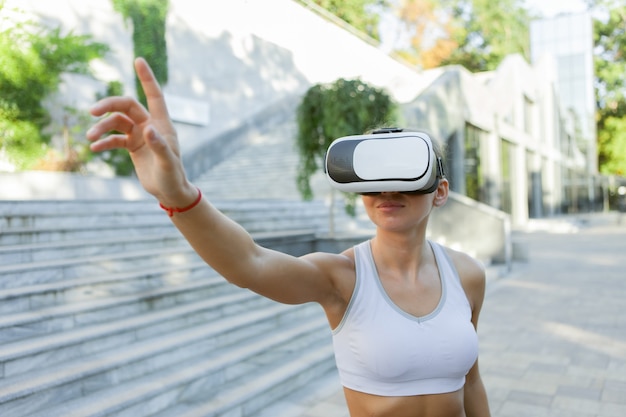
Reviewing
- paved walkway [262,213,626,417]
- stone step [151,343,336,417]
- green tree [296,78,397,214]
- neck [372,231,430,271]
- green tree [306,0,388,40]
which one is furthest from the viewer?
green tree [306,0,388,40]

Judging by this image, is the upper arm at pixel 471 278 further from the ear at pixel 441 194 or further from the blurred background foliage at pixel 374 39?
the blurred background foliage at pixel 374 39

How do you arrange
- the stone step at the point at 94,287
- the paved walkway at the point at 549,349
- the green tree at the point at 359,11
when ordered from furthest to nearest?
the green tree at the point at 359,11
the paved walkway at the point at 549,349
the stone step at the point at 94,287

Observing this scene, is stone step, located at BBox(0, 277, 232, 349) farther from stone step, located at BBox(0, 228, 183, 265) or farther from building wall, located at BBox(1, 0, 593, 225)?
building wall, located at BBox(1, 0, 593, 225)

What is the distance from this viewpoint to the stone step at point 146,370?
328cm

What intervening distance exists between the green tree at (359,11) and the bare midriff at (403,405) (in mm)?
21003

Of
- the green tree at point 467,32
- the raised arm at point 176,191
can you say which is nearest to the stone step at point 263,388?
the raised arm at point 176,191

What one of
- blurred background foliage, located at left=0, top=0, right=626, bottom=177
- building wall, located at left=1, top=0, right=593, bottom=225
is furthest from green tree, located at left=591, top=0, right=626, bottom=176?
building wall, located at left=1, top=0, right=593, bottom=225

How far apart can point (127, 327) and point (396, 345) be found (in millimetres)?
3250

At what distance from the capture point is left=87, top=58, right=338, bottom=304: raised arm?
1.08 meters

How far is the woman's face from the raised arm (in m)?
0.29

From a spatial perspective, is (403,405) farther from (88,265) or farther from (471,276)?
(88,265)

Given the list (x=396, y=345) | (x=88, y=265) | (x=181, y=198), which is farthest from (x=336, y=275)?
(x=88, y=265)

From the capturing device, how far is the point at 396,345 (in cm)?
148

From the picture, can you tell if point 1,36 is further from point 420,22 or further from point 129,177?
point 420,22
